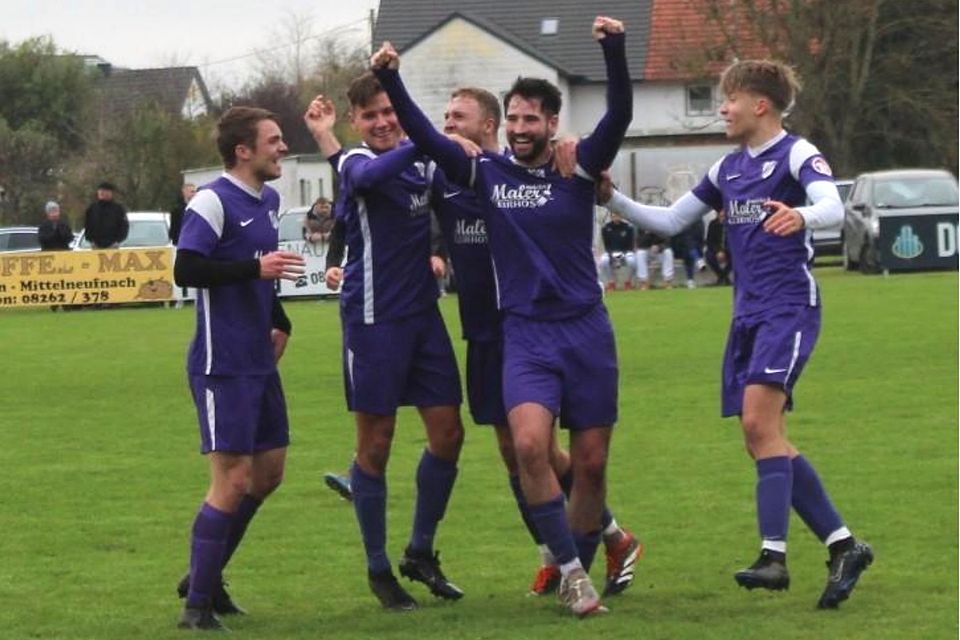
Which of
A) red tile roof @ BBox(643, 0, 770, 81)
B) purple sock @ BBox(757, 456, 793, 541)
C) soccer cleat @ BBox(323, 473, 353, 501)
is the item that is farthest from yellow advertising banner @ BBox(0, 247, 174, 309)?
purple sock @ BBox(757, 456, 793, 541)

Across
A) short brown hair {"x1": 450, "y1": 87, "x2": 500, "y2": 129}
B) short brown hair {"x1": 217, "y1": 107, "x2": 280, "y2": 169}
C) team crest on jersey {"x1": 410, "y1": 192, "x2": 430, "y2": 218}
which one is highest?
short brown hair {"x1": 450, "y1": 87, "x2": 500, "y2": 129}

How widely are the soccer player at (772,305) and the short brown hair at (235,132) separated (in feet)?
4.35

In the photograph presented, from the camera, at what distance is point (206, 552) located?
778cm

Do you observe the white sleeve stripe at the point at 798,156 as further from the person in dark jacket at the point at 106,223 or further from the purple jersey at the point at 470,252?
the person in dark jacket at the point at 106,223

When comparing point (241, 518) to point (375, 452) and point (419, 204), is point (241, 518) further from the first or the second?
point (419, 204)

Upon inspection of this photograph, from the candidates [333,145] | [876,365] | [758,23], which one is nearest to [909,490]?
[333,145]

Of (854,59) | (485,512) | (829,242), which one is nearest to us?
(485,512)

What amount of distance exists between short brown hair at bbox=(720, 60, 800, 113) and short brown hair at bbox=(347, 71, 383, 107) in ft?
4.37

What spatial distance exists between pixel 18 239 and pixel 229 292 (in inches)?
1373

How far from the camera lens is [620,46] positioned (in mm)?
7734

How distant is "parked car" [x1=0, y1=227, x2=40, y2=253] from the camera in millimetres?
41281

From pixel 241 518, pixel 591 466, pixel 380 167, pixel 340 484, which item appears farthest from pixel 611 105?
pixel 340 484

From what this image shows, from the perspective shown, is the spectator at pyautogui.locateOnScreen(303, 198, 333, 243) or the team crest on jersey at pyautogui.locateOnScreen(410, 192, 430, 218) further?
the spectator at pyautogui.locateOnScreen(303, 198, 333, 243)

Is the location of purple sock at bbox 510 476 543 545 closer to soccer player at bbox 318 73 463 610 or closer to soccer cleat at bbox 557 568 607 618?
soccer player at bbox 318 73 463 610
